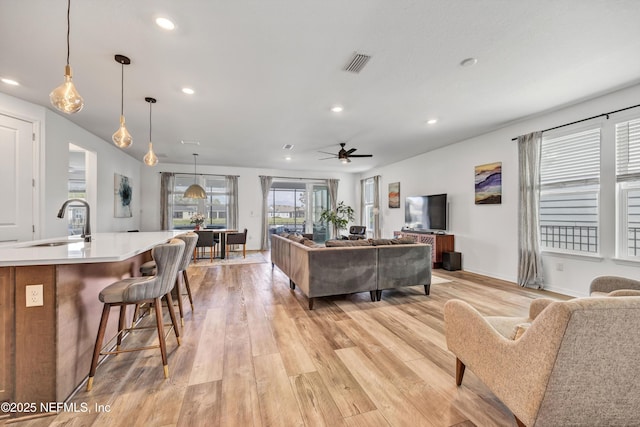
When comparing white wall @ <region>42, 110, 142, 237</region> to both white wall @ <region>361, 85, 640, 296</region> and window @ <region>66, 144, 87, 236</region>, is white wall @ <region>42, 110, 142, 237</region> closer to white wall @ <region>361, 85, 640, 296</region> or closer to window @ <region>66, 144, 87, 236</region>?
window @ <region>66, 144, 87, 236</region>

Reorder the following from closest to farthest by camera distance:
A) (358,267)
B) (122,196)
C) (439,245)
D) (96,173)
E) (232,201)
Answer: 1. (358,267)
2. (96,173)
3. (439,245)
4. (122,196)
5. (232,201)

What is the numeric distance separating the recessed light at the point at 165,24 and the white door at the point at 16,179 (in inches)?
125

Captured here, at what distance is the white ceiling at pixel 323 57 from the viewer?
1.98 metres

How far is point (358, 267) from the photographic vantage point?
349 centimetres

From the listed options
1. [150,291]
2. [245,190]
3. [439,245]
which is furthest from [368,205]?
[150,291]

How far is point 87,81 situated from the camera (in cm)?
303

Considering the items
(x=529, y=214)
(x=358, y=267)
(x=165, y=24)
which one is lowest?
(x=358, y=267)

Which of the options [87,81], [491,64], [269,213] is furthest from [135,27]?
[269,213]

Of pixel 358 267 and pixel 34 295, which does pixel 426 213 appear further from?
pixel 34 295

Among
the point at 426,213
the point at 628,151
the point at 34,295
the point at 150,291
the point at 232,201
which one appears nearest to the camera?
the point at 34,295

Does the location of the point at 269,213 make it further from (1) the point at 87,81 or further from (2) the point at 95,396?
(2) the point at 95,396

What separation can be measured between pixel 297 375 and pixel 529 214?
4.41 m

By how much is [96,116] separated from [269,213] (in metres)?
5.34

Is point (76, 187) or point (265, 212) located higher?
point (76, 187)
